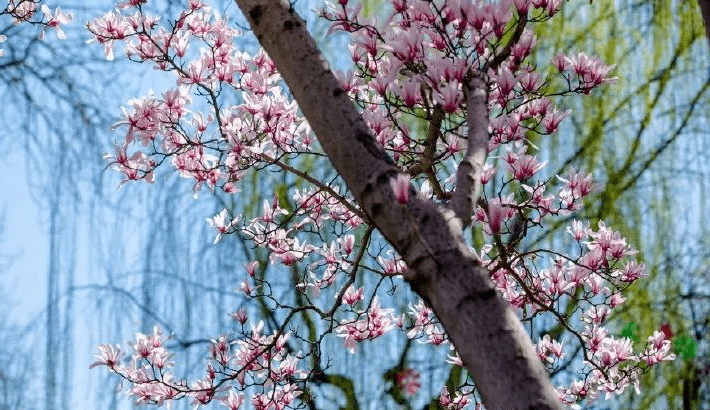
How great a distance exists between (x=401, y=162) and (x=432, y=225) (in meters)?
1.03

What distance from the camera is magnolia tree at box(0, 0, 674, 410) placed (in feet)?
3.77

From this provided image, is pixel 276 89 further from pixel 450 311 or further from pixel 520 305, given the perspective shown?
pixel 450 311

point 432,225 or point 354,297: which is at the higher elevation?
point 354,297

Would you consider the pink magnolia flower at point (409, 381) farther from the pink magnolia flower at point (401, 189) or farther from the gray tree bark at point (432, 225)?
the pink magnolia flower at point (401, 189)

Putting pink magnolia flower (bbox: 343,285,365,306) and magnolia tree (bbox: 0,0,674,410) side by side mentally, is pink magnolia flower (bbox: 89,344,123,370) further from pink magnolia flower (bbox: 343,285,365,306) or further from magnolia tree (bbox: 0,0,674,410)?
pink magnolia flower (bbox: 343,285,365,306)

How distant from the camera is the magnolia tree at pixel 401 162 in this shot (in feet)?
3.77

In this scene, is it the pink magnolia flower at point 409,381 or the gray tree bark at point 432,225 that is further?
the pink magnolia flower at point 409,381

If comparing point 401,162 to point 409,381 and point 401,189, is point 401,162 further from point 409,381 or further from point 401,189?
point 409,381

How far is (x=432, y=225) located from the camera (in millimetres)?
1182

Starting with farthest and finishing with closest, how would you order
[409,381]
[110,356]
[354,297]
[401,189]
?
[409,381] → [354,297] → [110,356] → [401,189]

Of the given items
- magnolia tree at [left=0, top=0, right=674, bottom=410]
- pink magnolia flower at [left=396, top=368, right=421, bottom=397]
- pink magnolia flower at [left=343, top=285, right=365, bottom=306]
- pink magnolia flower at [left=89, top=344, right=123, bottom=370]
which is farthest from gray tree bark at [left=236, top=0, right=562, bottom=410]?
pink magnolia flower at [left=396, top=368, right=421, bottom=397]

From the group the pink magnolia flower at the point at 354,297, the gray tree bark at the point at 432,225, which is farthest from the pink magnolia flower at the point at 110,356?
the gray tree bark at the point at 432,225

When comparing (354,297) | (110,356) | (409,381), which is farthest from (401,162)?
(409,381)

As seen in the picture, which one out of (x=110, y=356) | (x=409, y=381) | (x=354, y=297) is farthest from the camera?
(x=409, y=381)
